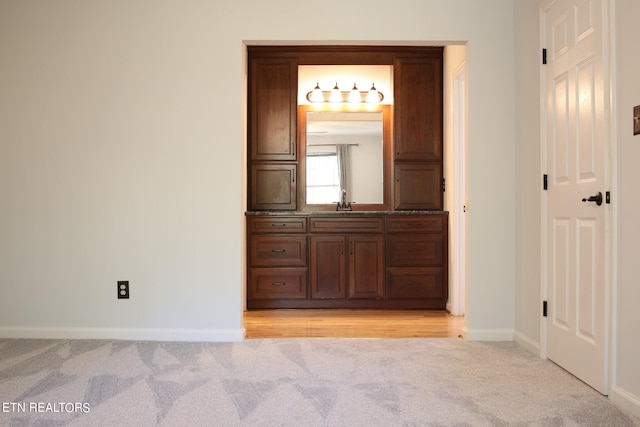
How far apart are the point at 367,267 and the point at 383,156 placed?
1129 mm

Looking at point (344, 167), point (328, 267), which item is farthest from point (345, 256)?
point (344, 167)

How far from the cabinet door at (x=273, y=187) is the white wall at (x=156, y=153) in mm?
1459

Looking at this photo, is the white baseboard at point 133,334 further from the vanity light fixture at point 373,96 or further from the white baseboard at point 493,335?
the vanity light fixture at point 373,96

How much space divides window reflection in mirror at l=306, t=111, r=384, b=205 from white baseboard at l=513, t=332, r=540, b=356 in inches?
80.8

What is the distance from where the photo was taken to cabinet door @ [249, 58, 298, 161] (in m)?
4.73

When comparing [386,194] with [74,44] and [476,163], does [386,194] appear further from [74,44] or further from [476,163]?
[74,44]

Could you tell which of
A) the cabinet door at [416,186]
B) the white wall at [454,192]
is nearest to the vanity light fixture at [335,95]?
the cabinet door at [416,186]

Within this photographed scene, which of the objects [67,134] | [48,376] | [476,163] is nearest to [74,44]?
[67,134]

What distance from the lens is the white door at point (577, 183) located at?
2.29 metres

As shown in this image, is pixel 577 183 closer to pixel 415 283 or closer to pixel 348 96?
pixel 415 283

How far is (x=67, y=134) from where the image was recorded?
3320 millimetres

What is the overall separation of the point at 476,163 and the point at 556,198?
68 cm

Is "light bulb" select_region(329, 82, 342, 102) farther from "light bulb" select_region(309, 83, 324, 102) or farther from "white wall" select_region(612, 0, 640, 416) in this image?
"white wall" select_region(612, 0, 640, 416)

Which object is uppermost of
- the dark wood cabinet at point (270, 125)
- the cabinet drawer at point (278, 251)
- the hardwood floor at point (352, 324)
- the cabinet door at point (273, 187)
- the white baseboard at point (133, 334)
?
the dark wood cabinet at point (270, 125)
